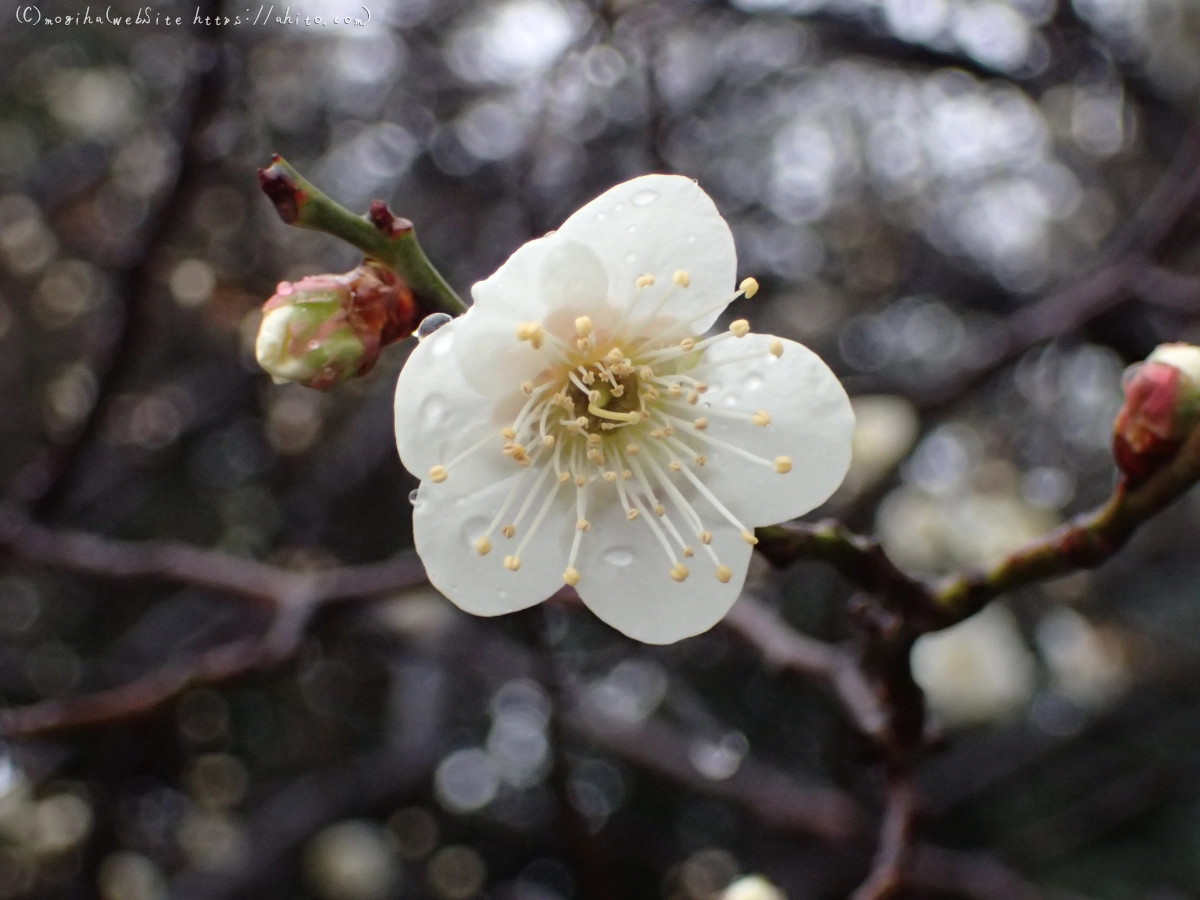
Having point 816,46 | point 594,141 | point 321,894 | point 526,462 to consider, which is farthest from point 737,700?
point 526,462

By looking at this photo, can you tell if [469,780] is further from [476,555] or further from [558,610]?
[476,555]

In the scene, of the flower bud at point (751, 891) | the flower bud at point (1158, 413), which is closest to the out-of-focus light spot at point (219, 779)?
the flower bud at point (751, 891)

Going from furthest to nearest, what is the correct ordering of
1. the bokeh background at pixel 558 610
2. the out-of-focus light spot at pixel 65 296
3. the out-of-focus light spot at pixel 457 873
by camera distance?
1. the out-of-focus light spot at pixel 65 296
2. the out-of-focus light spot at pixel 457 873
3. the bokeh background at pixel 558 610

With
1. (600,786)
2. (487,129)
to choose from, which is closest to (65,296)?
(487,129)

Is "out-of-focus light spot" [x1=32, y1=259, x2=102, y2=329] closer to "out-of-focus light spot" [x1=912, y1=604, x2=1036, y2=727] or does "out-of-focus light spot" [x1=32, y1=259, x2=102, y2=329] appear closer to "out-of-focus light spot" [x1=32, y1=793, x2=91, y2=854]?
"out-of-focus light spot" [x1=32, y1=793, x2=91, y2=854]

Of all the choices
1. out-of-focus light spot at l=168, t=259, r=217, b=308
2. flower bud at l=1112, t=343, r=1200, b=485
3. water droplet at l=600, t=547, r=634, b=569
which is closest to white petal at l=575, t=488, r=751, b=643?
water droplet at l=600, t=547, r=634, b=569

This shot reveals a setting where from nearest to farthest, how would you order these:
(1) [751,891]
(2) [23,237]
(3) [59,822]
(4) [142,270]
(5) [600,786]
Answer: (1) [751,891], (4) [142,270], (3) [59,822], (2) [23,237], (5) [600,786]

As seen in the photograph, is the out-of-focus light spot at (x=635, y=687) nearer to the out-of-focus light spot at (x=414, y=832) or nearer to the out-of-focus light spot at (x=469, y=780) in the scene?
the out-of-focus light spot at (x=469, y=780)
